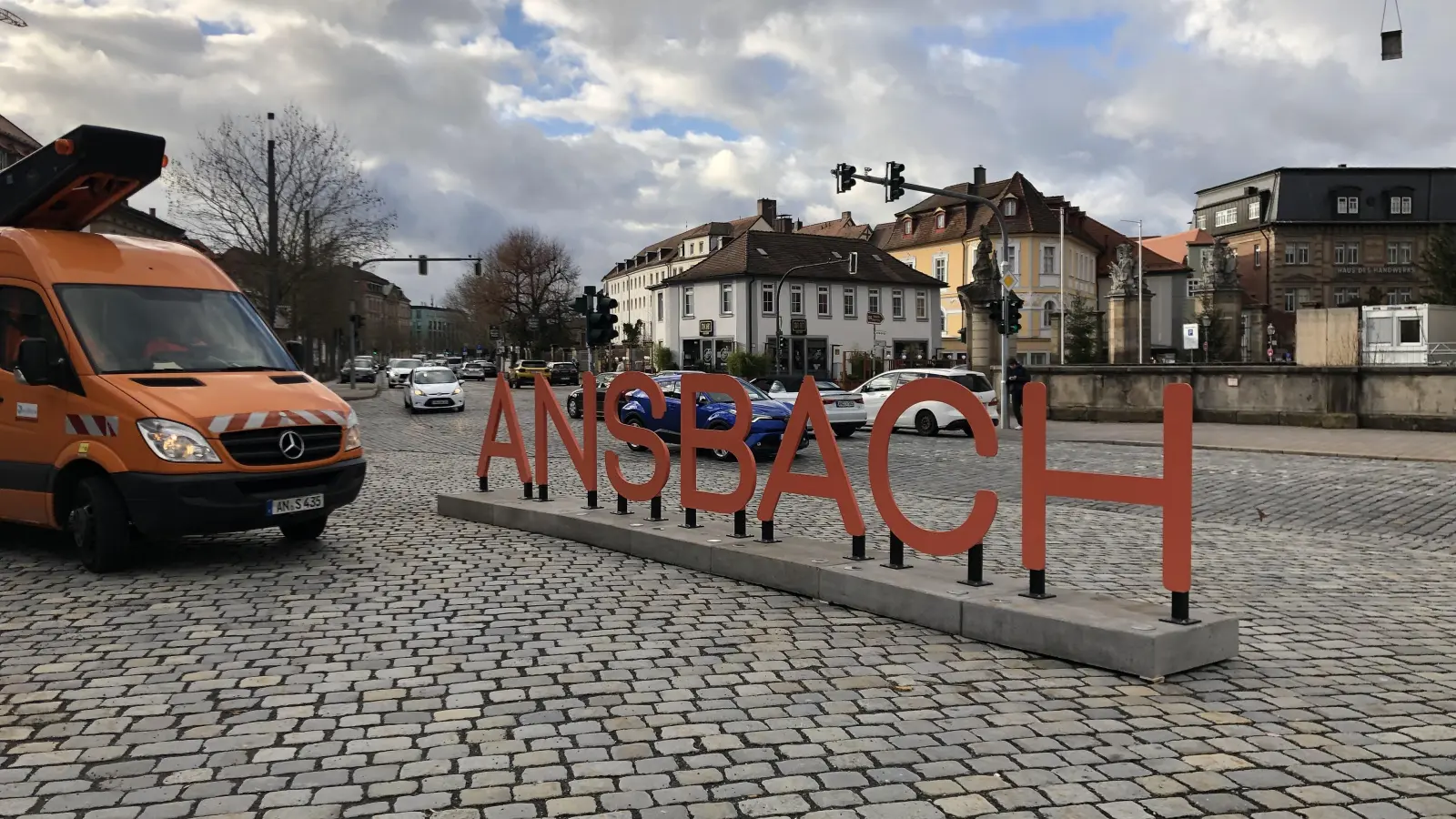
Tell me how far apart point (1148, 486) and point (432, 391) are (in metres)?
30.1

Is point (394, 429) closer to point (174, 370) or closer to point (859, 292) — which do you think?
point (174, 370)

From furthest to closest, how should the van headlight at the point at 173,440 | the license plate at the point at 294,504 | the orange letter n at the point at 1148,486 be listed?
the license plate at the point at 294,504
the van headlight at the point at 173,440
the orange letter n at the point at 1148,486

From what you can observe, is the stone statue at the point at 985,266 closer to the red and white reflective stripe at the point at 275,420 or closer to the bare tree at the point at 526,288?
the red and white reflective stripe at the point at 275,420

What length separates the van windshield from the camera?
7.93 m

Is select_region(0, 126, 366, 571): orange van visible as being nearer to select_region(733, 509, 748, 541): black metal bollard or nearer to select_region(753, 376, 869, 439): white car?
select_region(733, 509, 748, 541): black metal bollard

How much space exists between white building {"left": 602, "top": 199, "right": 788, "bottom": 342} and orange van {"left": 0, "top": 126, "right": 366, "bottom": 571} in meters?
88.0

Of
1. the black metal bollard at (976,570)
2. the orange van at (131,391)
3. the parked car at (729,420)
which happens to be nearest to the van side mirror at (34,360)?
the orange van at (131,391)

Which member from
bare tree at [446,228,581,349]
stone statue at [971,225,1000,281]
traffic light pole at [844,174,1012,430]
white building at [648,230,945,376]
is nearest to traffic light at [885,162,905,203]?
traffic light pole at [844,174,1012,430]

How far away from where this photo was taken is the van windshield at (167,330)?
793 cm

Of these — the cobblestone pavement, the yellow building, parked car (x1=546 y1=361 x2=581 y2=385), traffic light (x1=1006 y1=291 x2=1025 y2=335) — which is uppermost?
the yellow building

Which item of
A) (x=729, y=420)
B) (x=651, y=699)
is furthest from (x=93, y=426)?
(x=729, y=420)

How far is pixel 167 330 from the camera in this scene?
329 inches

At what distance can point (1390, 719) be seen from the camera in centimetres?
447

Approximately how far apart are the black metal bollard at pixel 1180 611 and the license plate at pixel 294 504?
6112 mm
